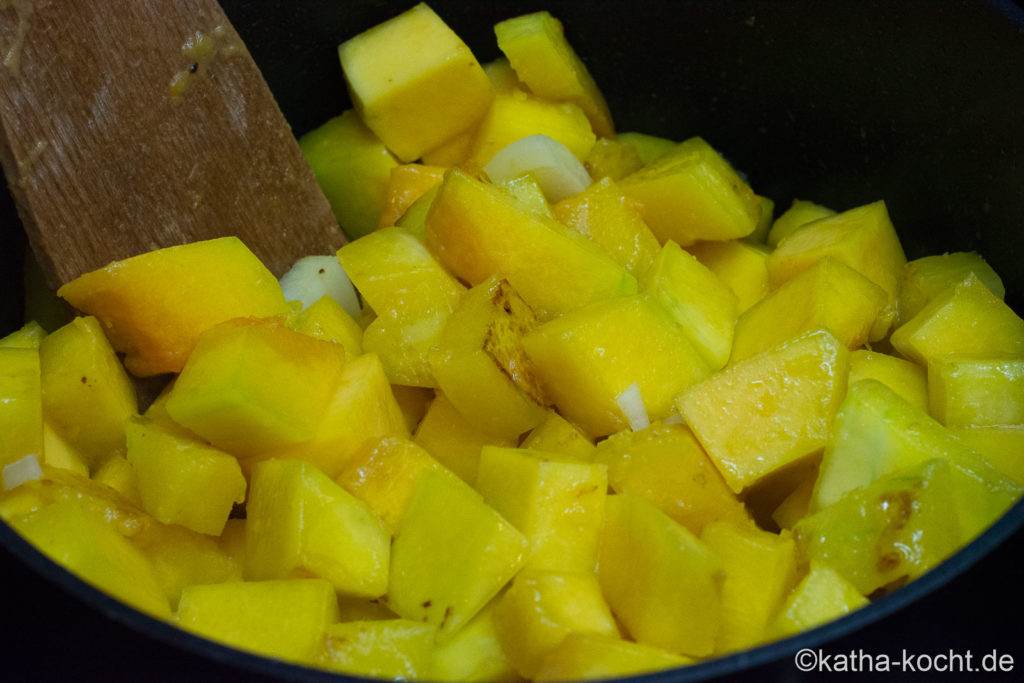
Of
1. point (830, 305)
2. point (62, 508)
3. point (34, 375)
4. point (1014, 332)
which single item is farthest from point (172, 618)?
point (1014, 332)

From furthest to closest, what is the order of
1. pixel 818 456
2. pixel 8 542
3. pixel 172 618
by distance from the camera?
pixel 818 456
pixel 172 618
pixel 8 542

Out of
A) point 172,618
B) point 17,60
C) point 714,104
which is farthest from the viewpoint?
point 714,104

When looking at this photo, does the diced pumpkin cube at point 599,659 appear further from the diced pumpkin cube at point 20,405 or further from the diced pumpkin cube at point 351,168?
the diced pumpkin cube at point 351,168

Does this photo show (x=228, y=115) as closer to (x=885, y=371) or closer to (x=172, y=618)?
(x=172, y=618)

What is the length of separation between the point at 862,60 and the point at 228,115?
4.12 feet

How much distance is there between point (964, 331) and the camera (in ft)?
5.10

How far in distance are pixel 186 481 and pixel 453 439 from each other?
0.43m

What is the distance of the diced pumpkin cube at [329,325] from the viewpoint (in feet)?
5.32

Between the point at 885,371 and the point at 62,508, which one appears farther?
the point at 885,371

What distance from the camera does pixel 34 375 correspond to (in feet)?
4.65

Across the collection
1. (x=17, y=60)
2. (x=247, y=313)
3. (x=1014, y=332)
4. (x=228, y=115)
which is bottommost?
→ (x=1014, y=332)

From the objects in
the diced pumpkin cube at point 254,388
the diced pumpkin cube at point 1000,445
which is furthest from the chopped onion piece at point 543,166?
the diced pumpkin cube at point 1000,445

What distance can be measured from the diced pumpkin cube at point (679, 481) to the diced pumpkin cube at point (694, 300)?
0.27 meters

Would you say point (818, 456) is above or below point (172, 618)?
below
